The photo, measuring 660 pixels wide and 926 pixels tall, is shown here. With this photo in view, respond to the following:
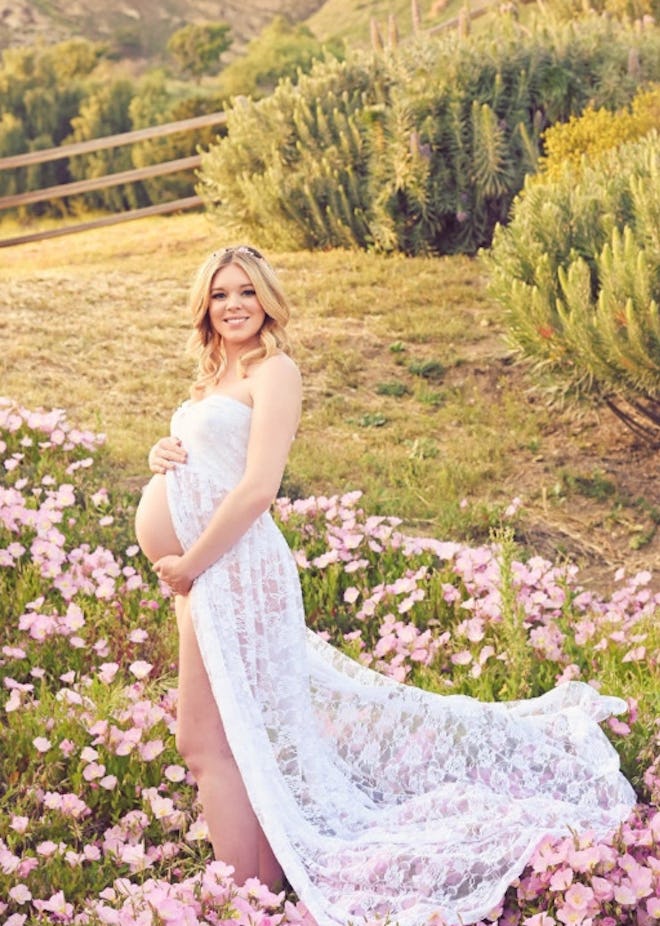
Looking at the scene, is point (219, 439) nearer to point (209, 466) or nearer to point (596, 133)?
point (209, 466)

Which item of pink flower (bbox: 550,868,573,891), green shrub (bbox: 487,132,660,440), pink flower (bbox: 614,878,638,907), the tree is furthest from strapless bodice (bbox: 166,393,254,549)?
the tree

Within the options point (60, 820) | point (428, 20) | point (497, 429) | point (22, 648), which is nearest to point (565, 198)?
point (497, 429)

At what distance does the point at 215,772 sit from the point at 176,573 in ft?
1.65

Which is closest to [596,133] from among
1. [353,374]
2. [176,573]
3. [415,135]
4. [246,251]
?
[415,135]

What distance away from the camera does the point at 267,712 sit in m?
3.16

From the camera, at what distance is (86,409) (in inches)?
298

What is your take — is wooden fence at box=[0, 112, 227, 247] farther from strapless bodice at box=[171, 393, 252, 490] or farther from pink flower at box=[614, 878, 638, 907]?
pink flower at box=[614, 878, 638, 907]

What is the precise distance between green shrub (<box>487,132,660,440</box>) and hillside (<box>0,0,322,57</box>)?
30572 mm

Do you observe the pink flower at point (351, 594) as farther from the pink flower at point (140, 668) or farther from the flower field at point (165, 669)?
the pink flower at point (140, 668)

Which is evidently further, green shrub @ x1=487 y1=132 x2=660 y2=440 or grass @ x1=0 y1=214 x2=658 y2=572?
grass @ x1=0 y1=214 x2=658 y2=572

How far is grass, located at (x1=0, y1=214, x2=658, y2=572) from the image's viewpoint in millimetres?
6773

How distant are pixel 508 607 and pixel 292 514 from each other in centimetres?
171

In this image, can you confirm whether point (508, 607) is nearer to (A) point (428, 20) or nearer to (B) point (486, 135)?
(B) point (486, 135)

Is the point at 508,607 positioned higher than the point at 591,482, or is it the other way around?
the point at 508,607
